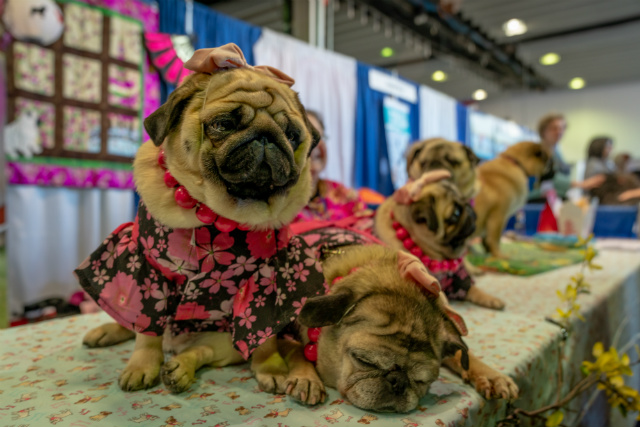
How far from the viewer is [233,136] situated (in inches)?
33.1

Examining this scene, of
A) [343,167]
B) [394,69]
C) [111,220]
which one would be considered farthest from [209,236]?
[394,69]

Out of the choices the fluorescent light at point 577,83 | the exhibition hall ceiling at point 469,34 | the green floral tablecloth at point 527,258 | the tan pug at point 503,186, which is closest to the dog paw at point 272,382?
the green floral tablecloth at point 527,258

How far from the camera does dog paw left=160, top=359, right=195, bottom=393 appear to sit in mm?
922

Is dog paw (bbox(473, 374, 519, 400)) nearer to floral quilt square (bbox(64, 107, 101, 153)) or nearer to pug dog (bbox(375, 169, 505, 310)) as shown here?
pug dog (bbox(375, 169, 505, 310))

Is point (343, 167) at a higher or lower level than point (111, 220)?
higher

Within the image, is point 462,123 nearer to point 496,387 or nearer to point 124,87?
point 124,87

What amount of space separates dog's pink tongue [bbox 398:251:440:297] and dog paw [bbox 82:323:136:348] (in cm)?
86

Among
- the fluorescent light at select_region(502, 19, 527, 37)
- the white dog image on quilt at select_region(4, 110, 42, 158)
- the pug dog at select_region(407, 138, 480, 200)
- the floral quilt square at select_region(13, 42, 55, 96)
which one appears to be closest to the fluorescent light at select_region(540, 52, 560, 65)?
the fluorescent light at select_region(502, 19, 527, 37)

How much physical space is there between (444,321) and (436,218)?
683 millimetres

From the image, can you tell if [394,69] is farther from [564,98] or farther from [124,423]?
[564,98]

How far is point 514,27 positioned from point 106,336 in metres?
6.88

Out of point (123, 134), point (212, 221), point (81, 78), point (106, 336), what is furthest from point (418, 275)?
point (81, 78)

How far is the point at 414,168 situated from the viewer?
2.50 meters

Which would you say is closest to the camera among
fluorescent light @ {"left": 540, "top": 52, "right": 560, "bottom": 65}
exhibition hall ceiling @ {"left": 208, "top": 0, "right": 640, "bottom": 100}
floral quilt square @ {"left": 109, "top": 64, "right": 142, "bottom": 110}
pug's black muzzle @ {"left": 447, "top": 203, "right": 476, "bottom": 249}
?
pug's black muzzle @ {"left": 447, "top": 203, "right": 476, "bottom": 249}
